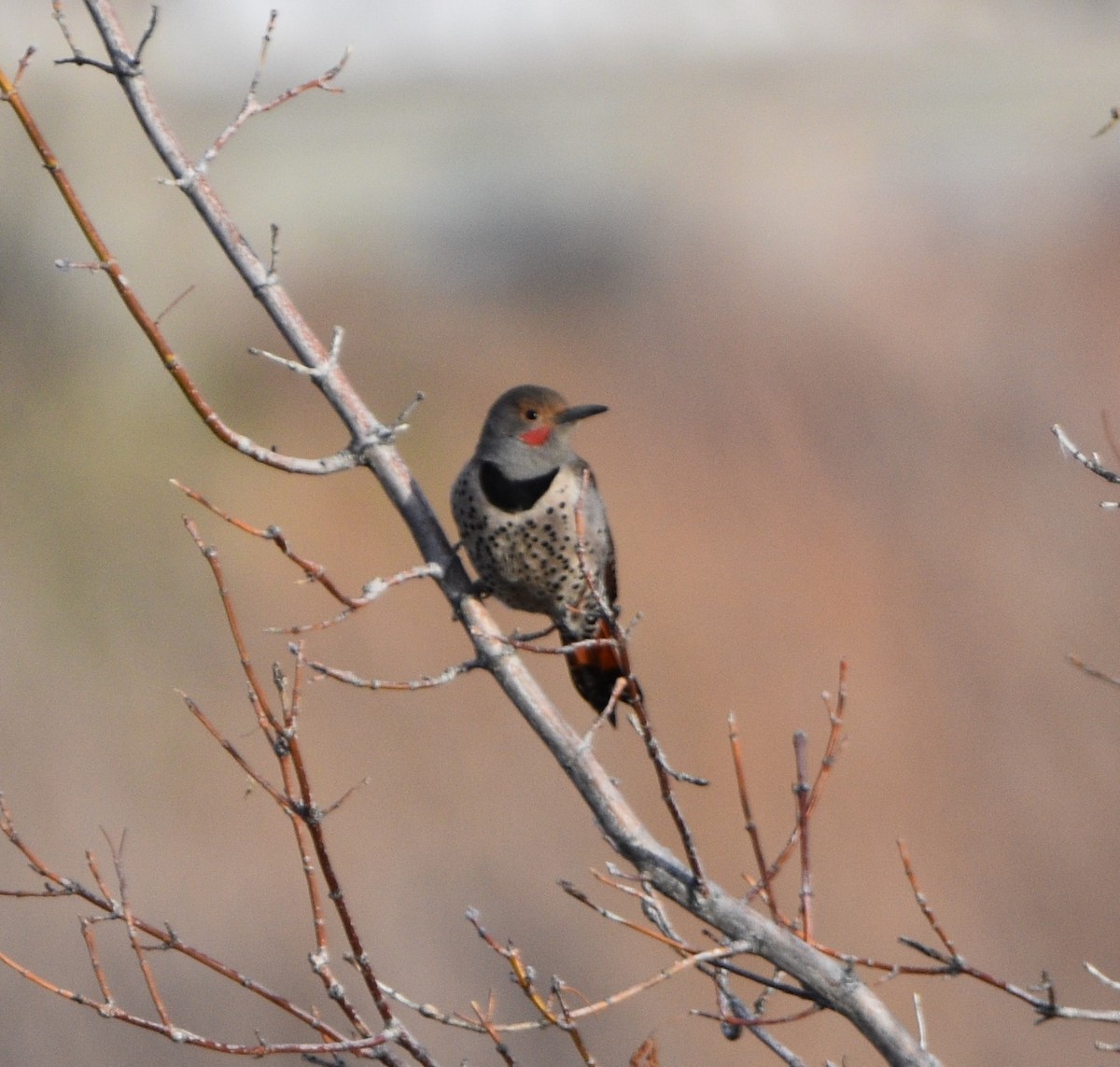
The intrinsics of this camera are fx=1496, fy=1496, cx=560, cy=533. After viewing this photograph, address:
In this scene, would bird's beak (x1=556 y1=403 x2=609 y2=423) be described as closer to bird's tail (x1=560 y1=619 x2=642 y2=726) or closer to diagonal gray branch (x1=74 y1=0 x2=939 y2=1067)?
bird's tail (x1=560 y1=619 x2=642 y2=726)

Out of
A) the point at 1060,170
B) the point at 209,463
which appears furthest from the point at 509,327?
the point at 1060,170

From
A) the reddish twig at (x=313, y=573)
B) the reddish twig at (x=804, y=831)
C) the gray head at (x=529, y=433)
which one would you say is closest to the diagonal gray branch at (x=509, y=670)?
the reddish twig at (x=804, y=831)

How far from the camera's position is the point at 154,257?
1355cm

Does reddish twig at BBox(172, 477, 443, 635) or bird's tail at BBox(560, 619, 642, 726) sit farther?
bird's tail at BBox(560, 619, 642, 726)

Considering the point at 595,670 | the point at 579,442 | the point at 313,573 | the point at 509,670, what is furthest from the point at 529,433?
the point at 579,442

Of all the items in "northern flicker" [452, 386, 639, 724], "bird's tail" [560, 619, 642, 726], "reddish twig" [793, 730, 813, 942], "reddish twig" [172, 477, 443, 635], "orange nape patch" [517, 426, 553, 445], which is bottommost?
"reddish twig" [793, 730, 813, 942]

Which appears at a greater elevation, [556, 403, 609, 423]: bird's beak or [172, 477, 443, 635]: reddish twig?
[556, 403, 609, 423]: bird's beak

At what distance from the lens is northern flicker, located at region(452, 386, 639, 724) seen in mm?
3447

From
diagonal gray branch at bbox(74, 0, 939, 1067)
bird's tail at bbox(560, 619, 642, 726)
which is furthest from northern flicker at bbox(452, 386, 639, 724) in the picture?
diagonal gray branch at bbox(74, 0, 939, 1067)

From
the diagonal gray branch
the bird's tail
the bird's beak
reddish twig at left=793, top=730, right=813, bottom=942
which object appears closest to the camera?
reddish twig at left=793, top=730, right=813, bottom=942

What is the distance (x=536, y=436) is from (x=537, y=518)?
22cm

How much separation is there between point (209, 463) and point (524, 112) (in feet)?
24.8

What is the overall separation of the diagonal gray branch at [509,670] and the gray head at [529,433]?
727mm

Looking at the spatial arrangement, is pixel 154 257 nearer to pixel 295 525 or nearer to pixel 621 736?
pixel 295 525
